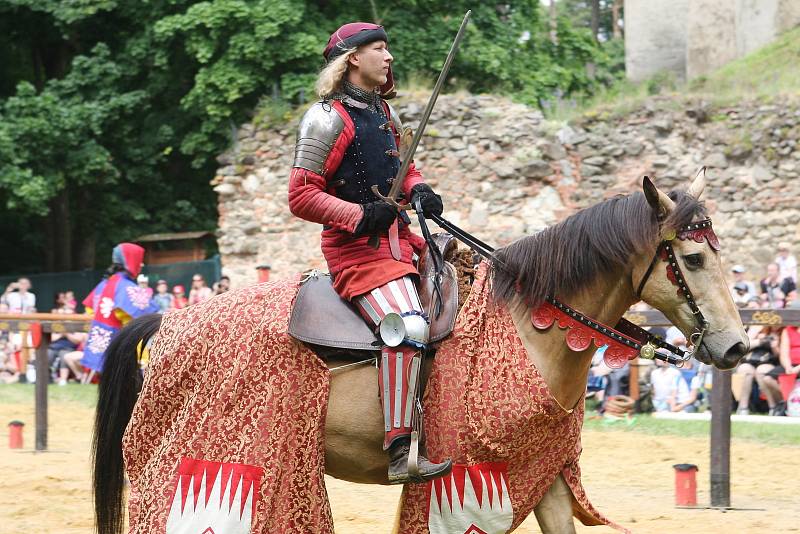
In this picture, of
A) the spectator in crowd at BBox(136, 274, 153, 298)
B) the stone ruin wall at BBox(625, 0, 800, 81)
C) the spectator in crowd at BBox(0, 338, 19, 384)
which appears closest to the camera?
the spectator in crowd at BBox(136, 274, 153, 298)

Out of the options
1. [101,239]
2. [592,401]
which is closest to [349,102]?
[592,401]

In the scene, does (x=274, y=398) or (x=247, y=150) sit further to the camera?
(x=247, y=150)

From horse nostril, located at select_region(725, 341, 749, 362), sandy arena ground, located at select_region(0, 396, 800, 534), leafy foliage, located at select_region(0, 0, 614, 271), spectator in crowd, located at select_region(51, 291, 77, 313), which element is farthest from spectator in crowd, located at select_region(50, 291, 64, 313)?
horse nostril, located at select_region(725, 341, 749, 362)

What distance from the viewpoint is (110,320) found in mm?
10289

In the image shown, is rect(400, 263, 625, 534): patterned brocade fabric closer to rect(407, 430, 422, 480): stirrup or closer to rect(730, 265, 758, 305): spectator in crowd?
rect(407, 430, 422, 480): stirrup

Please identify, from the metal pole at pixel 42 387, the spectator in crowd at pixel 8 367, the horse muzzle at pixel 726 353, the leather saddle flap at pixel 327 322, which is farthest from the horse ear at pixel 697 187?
the spectator in crowd at pixel 8 367

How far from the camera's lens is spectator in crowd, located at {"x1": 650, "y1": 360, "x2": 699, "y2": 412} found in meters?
11.5

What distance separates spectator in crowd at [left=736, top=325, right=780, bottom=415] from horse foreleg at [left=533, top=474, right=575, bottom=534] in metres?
6.13

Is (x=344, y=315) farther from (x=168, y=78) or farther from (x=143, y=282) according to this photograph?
(x=168, y=78)

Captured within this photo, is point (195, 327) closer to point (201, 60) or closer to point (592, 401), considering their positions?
point (592, 401)

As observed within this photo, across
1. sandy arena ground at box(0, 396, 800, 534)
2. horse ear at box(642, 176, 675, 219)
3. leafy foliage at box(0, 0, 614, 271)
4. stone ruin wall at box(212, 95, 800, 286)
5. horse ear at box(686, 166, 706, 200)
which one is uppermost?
leafy foliage at box(0, 0, 614, 271)

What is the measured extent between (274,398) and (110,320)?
231 inches

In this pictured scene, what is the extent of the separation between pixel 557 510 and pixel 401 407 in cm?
84

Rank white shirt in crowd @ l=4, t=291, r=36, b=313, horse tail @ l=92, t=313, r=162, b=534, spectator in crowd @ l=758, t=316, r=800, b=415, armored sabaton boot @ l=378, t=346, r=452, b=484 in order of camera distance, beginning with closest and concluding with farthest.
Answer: armored sabaton boot @ l=378, t=346, r=452, b=484 → horse tail @ l=92, t=313, r=162, b=534 → spectator in crowd @ l=758, t=316, r=800, b=415 → white shirt in crowd @ l=4, t=291, r=36, b=313
